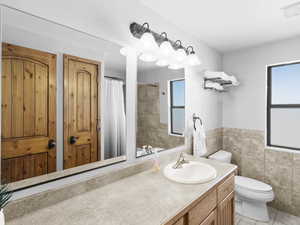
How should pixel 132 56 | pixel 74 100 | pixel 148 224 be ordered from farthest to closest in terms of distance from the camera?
pixel 132 56, pixel 74 100, pixel 148 224

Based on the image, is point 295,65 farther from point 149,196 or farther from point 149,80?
point 149,196

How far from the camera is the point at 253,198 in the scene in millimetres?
1962

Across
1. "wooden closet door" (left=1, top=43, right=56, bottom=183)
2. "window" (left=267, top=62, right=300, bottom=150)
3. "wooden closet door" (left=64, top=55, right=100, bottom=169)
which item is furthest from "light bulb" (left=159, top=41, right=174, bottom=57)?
"window" (left=267, top=62, right=300, bottom=150)

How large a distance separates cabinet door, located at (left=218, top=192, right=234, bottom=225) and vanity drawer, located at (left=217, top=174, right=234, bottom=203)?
4 centimetres

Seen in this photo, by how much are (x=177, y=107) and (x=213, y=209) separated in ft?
3.40

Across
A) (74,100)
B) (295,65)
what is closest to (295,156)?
(295,65)

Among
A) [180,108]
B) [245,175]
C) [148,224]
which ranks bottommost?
[245,175]

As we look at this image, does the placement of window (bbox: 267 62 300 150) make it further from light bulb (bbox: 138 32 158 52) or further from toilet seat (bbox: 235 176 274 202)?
light bulb (bbox: 138 32 158 52)

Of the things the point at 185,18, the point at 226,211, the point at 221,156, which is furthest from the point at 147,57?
the point at 221,156

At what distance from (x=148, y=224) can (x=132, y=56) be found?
1193mm

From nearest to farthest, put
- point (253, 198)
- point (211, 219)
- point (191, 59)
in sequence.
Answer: point (211, 219), point (191, 59), point (253, 198)

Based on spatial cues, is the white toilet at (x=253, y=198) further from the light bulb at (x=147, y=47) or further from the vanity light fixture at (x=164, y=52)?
the light bulb at (x=147, y=47)

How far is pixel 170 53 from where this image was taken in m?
1.62

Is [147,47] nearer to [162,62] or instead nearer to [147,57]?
[147,57]
